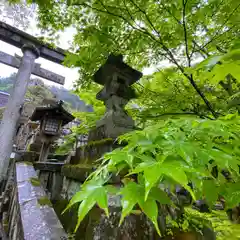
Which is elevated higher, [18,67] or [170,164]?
[18,67]

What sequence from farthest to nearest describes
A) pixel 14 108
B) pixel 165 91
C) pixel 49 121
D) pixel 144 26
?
pixel 14 108 → pixel 49 121 → pixel 165 91 → pixel 144 26

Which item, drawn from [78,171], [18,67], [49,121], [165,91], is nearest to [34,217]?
[78,171]

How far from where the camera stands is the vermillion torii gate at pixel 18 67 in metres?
4.88

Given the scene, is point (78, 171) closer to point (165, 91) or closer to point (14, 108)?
point (165, 91)

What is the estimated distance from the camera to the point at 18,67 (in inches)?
224

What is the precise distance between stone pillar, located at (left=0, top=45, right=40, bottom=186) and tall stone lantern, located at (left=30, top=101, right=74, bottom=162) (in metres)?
0.75

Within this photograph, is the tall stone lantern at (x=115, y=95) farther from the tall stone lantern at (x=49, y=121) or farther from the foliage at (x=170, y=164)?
the tall stone lantern at (x=49, y=121)

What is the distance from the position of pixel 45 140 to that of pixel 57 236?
387 centimetres

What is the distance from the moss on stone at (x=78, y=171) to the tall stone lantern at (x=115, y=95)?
463 mm

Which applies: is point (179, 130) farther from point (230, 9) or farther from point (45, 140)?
point (45, 140)

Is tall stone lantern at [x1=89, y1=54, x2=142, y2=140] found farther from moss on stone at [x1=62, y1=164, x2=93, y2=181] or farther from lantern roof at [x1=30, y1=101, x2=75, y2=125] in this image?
lantern roof at [x1=30, y1=101, x2=75, y2=125]

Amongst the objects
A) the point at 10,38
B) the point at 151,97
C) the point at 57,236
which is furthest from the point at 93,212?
the point at 10,38

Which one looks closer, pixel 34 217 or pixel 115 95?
pixel 34 217

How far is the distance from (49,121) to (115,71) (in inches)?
114
